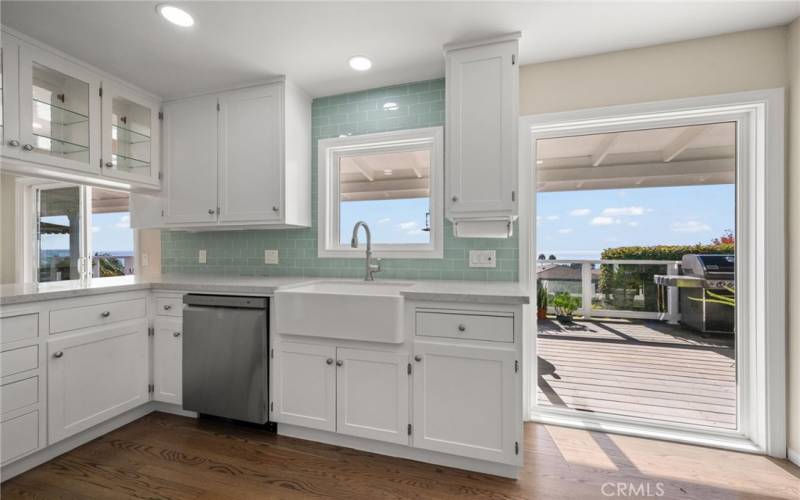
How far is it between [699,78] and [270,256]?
314 cm

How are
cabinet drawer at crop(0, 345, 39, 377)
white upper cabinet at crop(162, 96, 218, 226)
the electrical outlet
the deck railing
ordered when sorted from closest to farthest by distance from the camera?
cabinet drawer at crop(0, 345, 39, 377) < the deck railing < white upper cabinet at crop(162, 96, 218, 226) < the electrical outlet

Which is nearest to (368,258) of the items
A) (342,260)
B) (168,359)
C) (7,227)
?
(342,260)

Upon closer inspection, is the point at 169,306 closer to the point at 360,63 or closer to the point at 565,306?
the point at 360,63

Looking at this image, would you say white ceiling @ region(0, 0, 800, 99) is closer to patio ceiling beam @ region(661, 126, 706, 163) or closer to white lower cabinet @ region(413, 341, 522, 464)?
patio ceiling beam @ region(661, 126, 706, 163)

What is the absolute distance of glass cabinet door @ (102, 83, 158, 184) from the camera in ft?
7.68

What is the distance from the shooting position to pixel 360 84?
8.24ft

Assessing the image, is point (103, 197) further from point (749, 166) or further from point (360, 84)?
point (749, 166)

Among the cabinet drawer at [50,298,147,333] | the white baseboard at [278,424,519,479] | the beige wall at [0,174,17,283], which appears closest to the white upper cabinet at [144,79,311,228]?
the cabinet drawer at [50,298,147,333]

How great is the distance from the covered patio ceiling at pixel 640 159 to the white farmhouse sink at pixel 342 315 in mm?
1437

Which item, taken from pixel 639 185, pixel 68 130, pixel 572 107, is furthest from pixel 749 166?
pixel 68 130

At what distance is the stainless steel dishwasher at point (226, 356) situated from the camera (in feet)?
6.88

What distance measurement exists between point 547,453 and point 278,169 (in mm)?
2471

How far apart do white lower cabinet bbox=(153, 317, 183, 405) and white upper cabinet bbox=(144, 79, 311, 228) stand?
78cm

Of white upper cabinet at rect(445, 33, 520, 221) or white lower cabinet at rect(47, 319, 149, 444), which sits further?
white upper cabinet at rect(445, 33, 520, 221)
